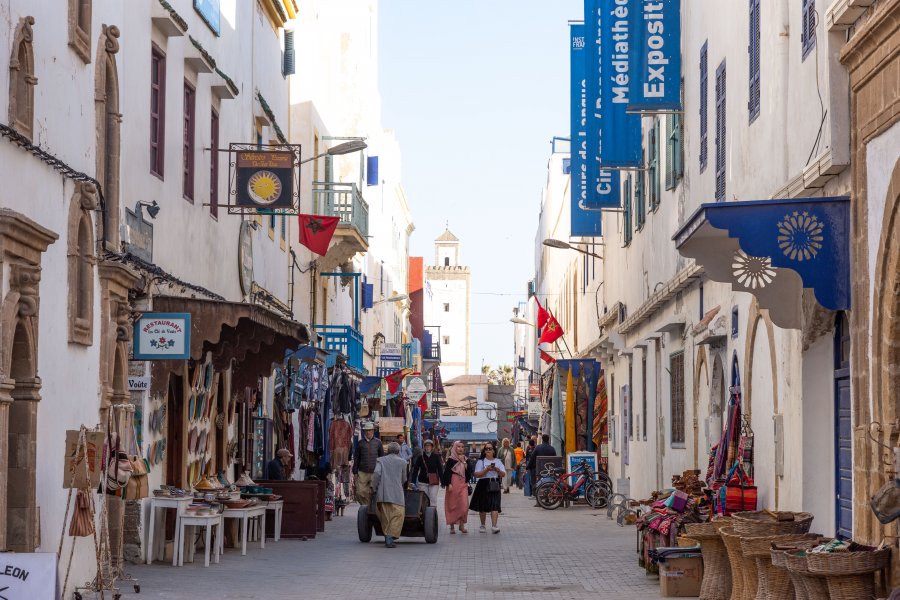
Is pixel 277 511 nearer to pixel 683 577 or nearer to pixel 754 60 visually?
pixel 683 577

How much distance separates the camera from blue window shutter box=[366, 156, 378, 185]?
2035 inches

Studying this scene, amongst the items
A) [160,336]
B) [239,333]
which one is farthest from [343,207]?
[160,336]

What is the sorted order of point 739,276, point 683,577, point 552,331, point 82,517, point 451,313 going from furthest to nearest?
point 451,313 < point 552,331 < point 683,577 < point 739,276 < point 82,517

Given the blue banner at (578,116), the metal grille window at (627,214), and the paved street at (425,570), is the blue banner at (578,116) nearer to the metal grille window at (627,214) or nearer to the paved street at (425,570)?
the metal grille window at (627,214)

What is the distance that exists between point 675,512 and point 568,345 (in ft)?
118

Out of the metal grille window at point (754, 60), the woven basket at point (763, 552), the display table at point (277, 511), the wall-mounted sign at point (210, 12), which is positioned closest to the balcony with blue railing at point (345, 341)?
the display table at point (277, 511)

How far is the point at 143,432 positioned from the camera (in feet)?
56.7

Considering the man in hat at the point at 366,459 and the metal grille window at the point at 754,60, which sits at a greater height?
the metal grille window at the point at 754,60

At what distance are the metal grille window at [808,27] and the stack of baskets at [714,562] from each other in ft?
14.3

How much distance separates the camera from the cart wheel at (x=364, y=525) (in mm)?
22156

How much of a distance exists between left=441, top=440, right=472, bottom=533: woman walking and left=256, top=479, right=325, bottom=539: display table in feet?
11.2

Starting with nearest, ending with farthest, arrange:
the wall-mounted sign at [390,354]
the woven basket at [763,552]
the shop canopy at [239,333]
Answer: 1. the woven basket at [763,552]
2. the shop canopy at [239,333]
3. the wall-mounted sign at [390,354]

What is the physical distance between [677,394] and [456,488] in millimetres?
4445

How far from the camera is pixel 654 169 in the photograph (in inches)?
979
